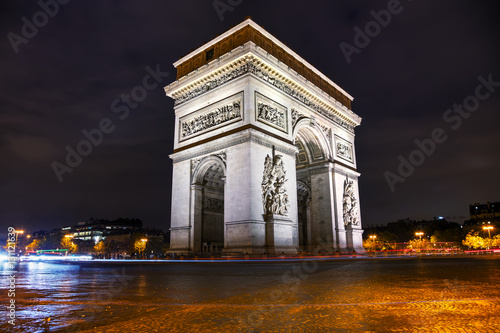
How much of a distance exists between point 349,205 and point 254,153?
11.4 meters

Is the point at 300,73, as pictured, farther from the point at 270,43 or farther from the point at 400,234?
the point at 400,234

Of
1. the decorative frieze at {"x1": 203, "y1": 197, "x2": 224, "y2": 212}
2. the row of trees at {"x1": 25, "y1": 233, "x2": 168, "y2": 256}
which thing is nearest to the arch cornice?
the decorative frieze at {"x1": 203, "y1": 197, "x2": 224, "y2": 212}

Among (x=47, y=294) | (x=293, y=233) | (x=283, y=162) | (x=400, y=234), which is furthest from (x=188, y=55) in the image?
(x=400, y=234)

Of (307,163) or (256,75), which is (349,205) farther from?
(256,75)

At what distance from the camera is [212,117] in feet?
70.5

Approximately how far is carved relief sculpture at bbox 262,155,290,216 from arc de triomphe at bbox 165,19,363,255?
6 centimetres

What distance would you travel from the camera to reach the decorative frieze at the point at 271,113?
2004 cm

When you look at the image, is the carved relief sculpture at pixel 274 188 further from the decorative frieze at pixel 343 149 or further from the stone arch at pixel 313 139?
the decorative frieze at pixel 343 149

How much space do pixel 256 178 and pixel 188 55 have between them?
10929 millimetres

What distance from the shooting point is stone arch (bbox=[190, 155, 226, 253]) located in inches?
835

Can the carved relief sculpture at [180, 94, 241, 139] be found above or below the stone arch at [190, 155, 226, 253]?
above

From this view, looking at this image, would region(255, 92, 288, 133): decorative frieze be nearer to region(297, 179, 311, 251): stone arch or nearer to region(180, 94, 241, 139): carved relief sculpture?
region(180, 94, 241, 139): carved relief sculpture

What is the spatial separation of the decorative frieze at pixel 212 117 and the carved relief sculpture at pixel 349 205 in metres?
11.8

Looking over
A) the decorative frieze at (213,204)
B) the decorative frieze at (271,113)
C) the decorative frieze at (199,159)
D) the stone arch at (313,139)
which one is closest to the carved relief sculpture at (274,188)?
the decorative frieze at (271,113)
